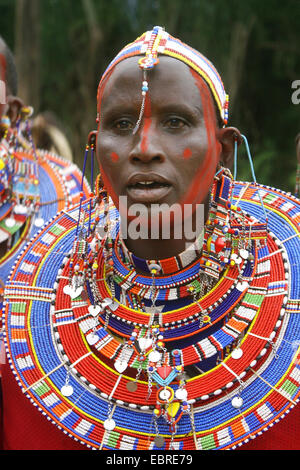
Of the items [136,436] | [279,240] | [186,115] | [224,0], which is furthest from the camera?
[224,0]

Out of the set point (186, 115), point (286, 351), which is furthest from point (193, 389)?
point (186, 115)

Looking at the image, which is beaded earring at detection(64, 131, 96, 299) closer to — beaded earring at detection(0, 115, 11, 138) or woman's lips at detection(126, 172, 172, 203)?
woman's lips at detection(126, 172, 172, 203)

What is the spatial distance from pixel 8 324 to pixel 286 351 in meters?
1.10

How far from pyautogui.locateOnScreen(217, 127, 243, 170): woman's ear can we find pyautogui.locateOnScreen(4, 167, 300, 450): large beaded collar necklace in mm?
90

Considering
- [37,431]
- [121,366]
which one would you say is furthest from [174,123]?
[37,431]

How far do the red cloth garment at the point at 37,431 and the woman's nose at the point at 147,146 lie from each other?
3.42 ft

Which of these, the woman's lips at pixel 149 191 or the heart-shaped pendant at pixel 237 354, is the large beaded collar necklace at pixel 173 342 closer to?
the heart-shaped pendant at pixel 237 354

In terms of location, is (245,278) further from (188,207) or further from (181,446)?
(181,446)

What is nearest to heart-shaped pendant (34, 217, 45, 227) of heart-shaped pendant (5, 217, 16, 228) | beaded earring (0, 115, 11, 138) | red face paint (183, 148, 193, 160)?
heart-shaped pendant (5, 217, 16, 228)

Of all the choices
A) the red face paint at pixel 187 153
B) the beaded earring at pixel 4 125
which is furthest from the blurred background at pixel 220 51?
the red face paint at pixel 187 153

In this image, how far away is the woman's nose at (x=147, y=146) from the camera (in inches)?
74.5

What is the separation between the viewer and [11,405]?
236 cm

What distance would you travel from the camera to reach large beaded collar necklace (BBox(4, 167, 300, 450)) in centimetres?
207

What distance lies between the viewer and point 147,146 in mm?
1896
